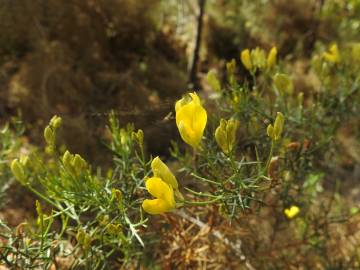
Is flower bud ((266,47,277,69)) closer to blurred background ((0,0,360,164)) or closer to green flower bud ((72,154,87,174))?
green flower bud ((72,154,87,174))

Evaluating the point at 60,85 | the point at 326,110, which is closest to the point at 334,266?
the point at 326,110

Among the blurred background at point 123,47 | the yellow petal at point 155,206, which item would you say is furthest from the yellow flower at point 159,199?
the blurred background at point 123,47

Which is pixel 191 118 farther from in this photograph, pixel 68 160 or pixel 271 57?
pixel 271 57

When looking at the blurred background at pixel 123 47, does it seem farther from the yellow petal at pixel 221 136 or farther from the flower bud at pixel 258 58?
the yellow petal at pixel 221 136

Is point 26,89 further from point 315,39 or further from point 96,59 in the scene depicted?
point 315,39

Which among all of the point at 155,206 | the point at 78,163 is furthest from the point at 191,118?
the point at 78,163
